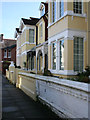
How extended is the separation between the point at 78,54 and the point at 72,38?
0.91m

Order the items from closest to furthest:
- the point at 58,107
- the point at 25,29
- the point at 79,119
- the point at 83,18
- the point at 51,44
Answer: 1. the point at 79,119
2. the point at 58,107
3. the point at 83,18
4. the point at 51,44
5. the point at 25,29

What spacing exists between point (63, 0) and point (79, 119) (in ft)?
21.1


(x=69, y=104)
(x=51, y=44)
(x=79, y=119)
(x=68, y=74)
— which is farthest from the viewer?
(x=51, y=44)

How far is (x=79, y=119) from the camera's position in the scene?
4.39 meters

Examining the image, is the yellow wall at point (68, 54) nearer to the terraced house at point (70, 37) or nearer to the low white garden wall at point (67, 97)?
the terraced house at point (70, 37)

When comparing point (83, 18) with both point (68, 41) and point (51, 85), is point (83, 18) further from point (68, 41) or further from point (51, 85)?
point (51, 85)

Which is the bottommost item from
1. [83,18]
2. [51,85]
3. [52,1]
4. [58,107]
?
[58,107]

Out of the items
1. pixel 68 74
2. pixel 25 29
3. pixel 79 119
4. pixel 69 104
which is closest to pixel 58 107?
pixel 69 104

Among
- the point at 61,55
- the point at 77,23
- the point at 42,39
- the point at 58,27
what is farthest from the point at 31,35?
the point at 77,23

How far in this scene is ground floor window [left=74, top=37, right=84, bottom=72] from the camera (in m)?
8.27

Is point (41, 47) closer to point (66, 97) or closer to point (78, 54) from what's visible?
point (78, 54)

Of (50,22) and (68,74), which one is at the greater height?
(50,22)

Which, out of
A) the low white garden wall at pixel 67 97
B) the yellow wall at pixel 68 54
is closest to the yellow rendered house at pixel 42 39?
the yellow wall at pixel 68 54

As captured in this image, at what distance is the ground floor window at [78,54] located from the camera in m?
8.27
